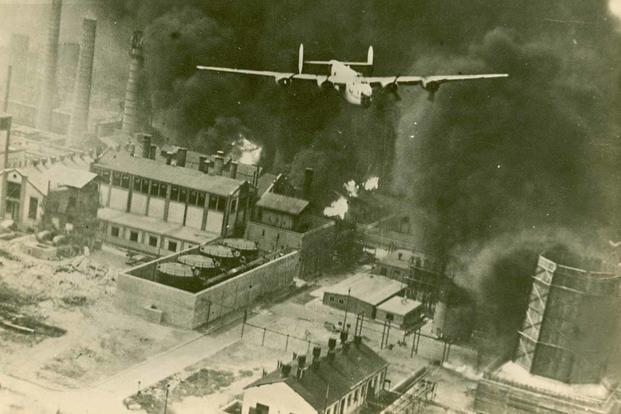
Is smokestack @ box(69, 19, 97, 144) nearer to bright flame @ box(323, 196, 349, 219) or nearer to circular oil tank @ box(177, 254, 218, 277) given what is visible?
bright flame @ box(323, 196, 349, 219)

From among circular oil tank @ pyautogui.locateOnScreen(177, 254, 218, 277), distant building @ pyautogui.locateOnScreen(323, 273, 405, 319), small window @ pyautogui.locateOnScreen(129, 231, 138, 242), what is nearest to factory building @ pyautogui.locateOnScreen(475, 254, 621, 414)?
distant building @ pyautogui.locateOnScreen(323, 273, 405, 319)

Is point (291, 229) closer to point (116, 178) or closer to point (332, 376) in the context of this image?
point (116, 178)

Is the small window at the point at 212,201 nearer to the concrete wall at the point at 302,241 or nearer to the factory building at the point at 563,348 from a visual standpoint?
the concrete wall at the point at 302,241

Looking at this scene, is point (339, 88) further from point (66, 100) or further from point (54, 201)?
point (66, 100)

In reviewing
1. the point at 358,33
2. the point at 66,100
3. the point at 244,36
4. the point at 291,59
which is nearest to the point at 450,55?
the point at 358,33

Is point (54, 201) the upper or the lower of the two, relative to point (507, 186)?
lower

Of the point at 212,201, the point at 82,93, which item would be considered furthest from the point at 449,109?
the point at 82,93
